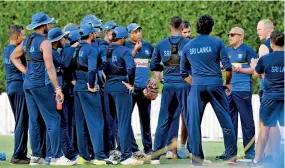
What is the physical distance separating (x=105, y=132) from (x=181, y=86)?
1.49 meters

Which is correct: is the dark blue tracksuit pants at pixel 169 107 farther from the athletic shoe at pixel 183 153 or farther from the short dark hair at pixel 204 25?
the short dark hair at pixel 204 25

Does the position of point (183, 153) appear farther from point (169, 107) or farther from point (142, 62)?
point (142, 62)

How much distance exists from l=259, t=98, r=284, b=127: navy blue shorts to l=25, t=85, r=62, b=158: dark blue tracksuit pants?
3.24 metres

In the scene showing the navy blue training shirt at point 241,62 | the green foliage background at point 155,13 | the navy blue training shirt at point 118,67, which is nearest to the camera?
the navy blue training shirt at point 118,67

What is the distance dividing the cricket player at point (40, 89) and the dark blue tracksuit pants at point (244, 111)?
3038mm

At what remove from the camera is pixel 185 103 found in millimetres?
18156

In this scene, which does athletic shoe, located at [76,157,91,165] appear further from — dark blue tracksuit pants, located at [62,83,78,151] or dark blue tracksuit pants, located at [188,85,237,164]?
dark blue tracksuit pants, located at [188,85,237,164]

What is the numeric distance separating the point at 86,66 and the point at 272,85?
10.2 ft

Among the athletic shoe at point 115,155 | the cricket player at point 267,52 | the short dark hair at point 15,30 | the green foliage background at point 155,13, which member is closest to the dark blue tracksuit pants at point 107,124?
the athletic shoe at point 115,155

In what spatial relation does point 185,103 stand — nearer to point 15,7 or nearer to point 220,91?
point 220,91

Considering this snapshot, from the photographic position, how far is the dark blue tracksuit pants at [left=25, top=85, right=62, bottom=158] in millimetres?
17562

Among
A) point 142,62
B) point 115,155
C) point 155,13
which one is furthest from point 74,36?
point 155,13

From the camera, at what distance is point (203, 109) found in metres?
17.1

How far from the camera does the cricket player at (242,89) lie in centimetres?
1881
